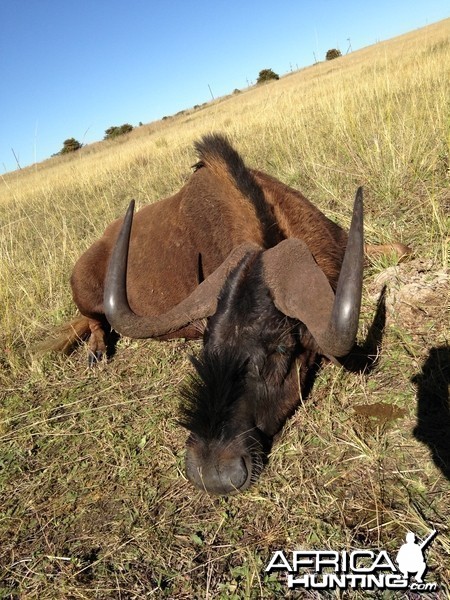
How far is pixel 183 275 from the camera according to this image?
4809 mm

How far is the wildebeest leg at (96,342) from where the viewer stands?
4.91 m

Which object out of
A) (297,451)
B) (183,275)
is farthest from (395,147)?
(297,451)

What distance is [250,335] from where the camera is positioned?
2.65 meters

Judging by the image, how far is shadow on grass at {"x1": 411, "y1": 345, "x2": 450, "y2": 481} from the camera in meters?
2.47

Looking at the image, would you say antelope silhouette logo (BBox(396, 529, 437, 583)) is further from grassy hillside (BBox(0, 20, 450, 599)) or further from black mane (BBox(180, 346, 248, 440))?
black mane (BBox(180, 346, 248, 440))

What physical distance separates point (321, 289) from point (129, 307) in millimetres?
1251

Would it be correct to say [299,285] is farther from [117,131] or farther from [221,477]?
[117,131]

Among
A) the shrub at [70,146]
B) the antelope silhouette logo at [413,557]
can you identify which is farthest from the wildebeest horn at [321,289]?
the shrub at [70,146]

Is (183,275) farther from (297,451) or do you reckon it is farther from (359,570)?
(359,570)

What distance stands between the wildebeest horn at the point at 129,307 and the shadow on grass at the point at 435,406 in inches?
56.7

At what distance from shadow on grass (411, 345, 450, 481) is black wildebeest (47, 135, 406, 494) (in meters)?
0.73

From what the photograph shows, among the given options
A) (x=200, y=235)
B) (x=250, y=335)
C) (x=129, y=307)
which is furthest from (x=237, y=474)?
(x=200, y=235)

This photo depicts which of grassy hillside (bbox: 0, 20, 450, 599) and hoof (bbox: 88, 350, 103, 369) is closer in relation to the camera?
grassy hillside (bbox: 0, 20, 450, 599)

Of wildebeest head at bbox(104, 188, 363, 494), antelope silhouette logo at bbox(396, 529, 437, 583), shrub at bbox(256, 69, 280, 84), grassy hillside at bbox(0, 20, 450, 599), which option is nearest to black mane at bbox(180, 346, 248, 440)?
wildebeest head at bbox(104, 188, 363, 494)
